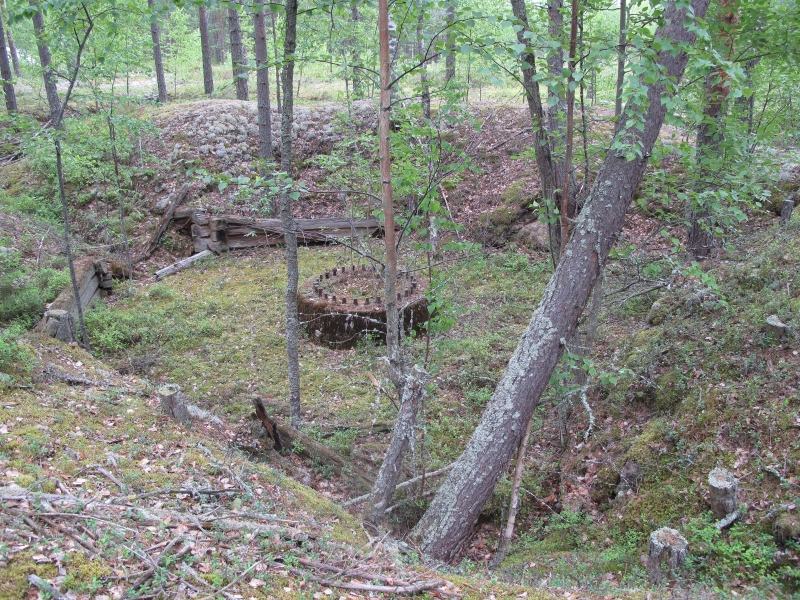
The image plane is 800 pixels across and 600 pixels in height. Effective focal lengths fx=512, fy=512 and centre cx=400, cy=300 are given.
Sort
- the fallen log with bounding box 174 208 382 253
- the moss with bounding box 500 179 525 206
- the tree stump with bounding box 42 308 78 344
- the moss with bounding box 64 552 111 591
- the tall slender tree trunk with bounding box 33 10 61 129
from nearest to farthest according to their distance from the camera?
1. the moss with bounding box 64 552 111 591
2. the tall slender tree trunk with bounding box 33 10 61 129
3. the tree stump with bounding box 42 308 78 344
4. the moss with bounding box 500 179 525 206
5. the fallen log with bounding box 174 208 382 253

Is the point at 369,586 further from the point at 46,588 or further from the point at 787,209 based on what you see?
the point at 787,209

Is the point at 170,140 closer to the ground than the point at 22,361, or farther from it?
farther from it

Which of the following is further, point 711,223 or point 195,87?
point 195,87

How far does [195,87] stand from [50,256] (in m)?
17.1

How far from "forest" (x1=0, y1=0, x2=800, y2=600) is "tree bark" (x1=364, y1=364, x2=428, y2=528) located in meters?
0.02

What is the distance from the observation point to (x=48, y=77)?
28.3 feet

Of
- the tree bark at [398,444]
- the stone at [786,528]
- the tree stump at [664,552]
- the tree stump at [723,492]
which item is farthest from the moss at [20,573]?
the stone at [786,528]

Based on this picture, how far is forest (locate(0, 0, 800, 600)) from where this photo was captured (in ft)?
10.1

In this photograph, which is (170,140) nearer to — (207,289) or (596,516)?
(207,289)

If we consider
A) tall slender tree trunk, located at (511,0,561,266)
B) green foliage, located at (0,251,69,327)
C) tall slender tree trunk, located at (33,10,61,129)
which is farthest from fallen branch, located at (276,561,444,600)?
green foliage, located at (0,251,69,327)

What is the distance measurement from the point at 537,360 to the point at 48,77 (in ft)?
30.6

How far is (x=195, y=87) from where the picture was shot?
25031 mm

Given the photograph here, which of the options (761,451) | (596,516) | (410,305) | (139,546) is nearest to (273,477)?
(139,546)

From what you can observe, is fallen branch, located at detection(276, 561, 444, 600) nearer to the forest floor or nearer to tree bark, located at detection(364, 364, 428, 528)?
the forest floor
